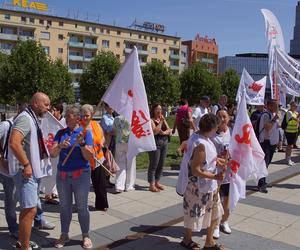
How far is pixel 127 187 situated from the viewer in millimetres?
7902

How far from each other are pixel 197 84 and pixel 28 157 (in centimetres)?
5541

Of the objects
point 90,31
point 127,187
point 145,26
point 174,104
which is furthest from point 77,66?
point 127,187

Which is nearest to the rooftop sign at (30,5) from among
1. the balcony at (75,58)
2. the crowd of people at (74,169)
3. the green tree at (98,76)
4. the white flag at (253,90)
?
the balcony at (75,58)

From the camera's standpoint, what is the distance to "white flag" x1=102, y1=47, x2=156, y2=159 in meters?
5.61

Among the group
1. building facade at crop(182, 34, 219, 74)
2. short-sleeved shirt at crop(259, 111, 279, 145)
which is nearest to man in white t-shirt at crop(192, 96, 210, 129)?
short-sleeved shirt at crop(259, 111, 279, 145)

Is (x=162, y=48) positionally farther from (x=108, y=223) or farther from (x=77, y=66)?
(x=108, y=223)

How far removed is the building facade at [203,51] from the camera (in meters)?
104

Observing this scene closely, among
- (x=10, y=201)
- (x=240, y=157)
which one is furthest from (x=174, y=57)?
(x=10, y=201)

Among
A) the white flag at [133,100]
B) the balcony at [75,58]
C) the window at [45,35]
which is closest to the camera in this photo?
the white flag at [133,100]

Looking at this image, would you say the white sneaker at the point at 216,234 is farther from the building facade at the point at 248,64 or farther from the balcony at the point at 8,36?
the building facade at the point at 248,64

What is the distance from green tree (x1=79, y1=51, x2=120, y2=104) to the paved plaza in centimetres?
4250

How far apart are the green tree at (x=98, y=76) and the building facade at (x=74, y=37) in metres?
19.3

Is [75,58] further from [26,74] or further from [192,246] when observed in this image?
[192,246]

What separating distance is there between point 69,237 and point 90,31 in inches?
3064
